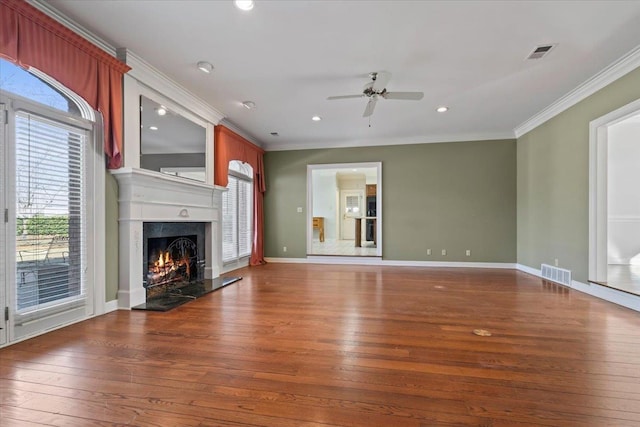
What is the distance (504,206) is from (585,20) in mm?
4289

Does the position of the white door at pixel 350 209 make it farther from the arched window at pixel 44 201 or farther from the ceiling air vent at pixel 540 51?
the arched window at pixel 44 201

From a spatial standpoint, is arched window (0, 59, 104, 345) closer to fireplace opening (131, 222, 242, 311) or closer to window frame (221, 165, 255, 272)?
fireplace opening (131, 222, 242, 311)

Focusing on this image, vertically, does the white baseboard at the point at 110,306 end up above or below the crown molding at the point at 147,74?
below

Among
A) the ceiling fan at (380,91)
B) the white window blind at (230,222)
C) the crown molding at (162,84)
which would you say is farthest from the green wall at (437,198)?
the ceiling fan at (380,91)

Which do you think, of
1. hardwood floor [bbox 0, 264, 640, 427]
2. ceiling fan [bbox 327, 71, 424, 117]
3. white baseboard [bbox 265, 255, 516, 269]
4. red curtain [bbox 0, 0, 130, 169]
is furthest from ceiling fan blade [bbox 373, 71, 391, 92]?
white baseboard [bbox 265, 255, 516, 269]

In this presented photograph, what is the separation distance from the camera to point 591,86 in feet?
13.0

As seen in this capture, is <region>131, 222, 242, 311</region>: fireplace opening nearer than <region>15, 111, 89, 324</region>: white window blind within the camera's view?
No

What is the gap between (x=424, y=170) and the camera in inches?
265

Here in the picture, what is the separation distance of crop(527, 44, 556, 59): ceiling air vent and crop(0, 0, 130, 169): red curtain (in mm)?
4455

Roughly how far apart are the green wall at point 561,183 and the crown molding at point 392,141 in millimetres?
600

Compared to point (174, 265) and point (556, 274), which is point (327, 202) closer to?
point (174, 265)

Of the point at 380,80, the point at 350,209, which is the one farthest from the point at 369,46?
the point at 350,209

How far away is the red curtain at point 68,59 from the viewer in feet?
7.48

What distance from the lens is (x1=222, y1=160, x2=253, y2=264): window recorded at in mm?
5961
